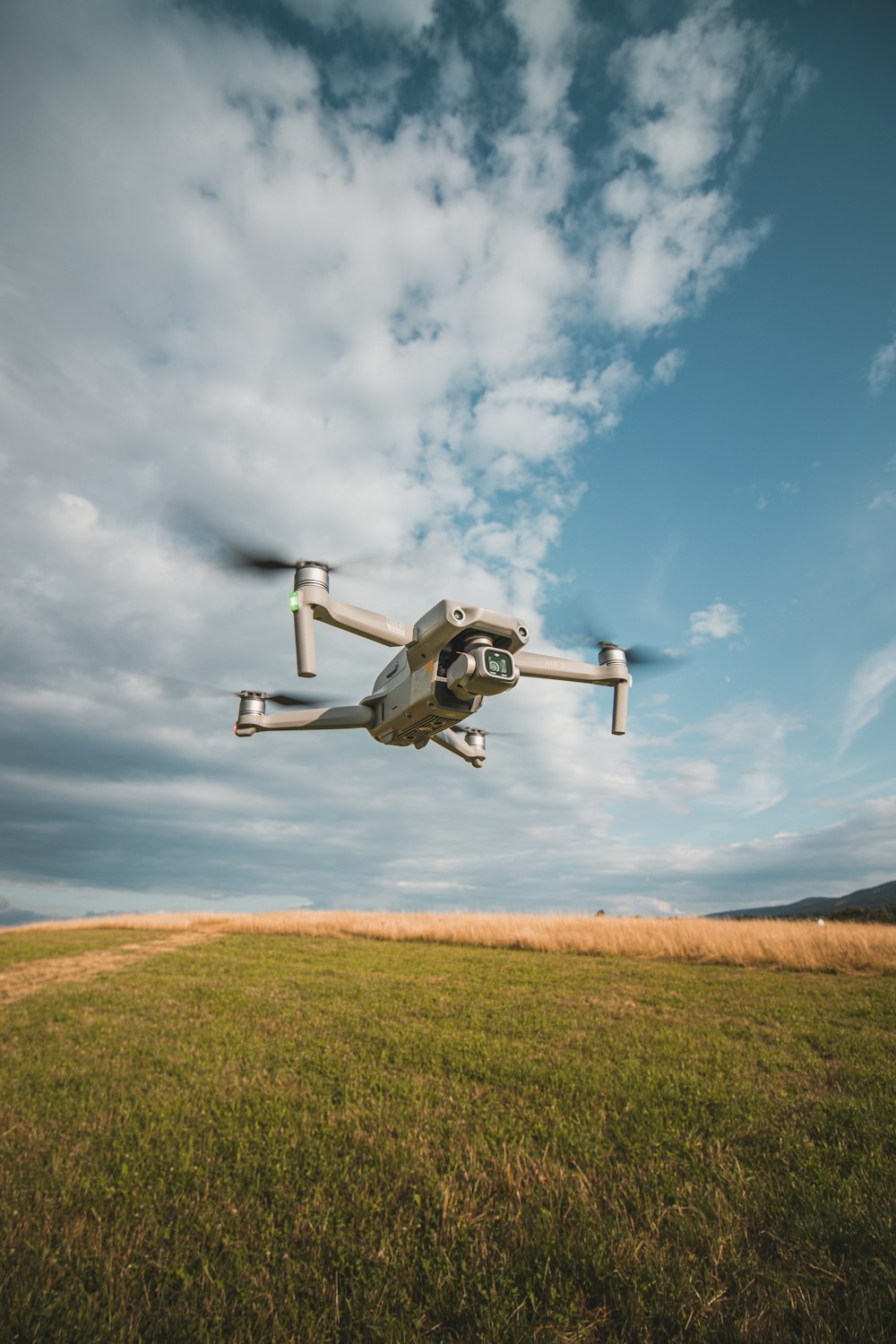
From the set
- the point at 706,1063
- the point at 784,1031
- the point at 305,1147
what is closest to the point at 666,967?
the point at 784,1031

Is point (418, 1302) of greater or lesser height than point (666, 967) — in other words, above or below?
below

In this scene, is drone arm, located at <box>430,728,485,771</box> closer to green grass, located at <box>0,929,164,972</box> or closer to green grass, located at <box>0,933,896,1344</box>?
green grass, located at <box>0,933,896,1344</box>

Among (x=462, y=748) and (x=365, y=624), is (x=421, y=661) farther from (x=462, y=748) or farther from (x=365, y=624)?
(x=462, y=748)

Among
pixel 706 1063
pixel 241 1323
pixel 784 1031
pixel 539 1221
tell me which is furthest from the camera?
pixel 784 1031

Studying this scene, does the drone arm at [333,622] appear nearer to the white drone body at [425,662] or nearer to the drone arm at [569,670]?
the white drone body at [425,662]

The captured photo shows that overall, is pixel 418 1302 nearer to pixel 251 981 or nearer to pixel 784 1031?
pixel 784 1031

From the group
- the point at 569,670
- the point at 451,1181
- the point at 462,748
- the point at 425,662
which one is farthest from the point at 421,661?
the point at 451,1181
